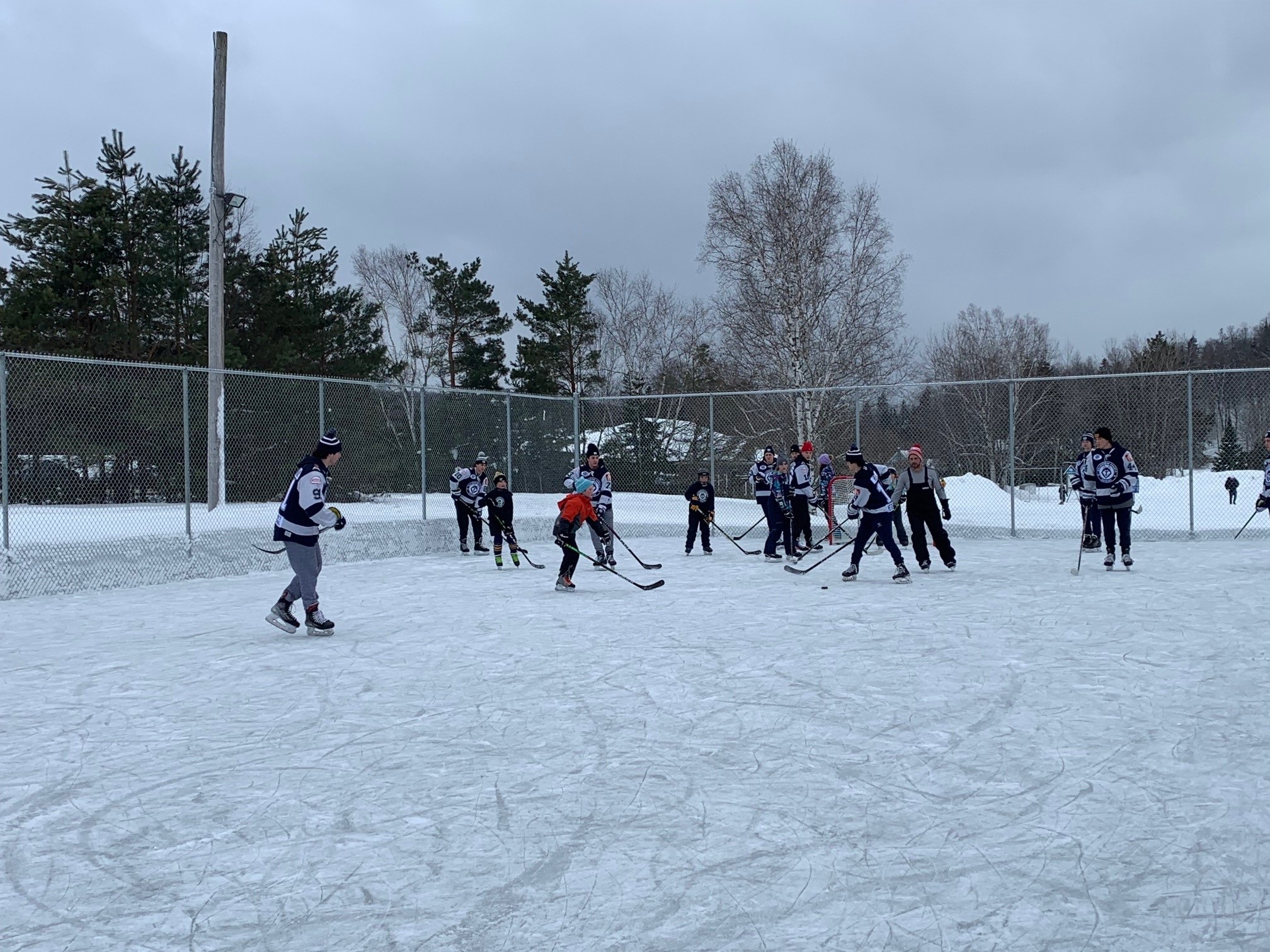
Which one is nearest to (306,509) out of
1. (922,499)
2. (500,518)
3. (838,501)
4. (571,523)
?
(571,523)

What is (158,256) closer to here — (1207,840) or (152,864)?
(152,864)

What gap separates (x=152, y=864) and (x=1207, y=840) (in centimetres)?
335

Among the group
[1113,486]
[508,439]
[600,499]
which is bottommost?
[600,499]

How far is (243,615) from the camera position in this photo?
884cm

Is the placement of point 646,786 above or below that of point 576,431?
below

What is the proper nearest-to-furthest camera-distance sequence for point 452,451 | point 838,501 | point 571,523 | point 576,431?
point 571,523 < point 452,451 < point 838,501 < point 576,431

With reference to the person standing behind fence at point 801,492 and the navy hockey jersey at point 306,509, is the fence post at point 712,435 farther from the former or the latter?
the navy hockey jersey at point 306,509

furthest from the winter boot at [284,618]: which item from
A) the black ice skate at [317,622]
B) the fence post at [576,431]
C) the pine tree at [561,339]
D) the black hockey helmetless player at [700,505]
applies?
the pine tree at [561,339]

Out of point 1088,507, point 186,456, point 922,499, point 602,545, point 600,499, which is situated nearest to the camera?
point 186,456

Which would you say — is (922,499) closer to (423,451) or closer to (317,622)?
(317,622)

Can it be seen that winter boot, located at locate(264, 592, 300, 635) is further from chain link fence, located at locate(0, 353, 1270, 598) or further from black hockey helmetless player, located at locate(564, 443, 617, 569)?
black hockey helmetless player, located at locate(564, 443, 617, 569)

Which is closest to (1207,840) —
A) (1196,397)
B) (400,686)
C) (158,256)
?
(400,686)

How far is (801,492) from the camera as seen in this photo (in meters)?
13.0

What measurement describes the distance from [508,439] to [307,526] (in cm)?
965
